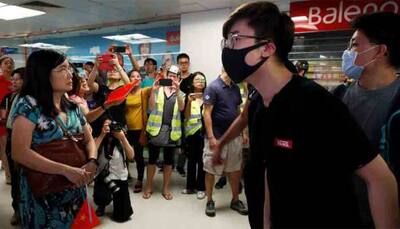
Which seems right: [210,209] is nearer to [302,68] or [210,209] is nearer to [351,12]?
[302,68]

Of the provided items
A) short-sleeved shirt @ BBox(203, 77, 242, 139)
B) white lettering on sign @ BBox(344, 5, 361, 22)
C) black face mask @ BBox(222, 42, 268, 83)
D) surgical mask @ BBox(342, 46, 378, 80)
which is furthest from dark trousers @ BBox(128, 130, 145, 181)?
white lettering on sign @ BBox(344, 5, 361, 22)

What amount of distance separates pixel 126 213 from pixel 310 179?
7.72 ft

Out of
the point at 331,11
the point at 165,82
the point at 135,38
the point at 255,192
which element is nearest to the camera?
the point at 255,192

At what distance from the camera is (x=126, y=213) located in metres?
A: 2.86

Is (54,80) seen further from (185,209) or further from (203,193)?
(203,193)

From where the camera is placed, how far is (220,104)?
3051 mm

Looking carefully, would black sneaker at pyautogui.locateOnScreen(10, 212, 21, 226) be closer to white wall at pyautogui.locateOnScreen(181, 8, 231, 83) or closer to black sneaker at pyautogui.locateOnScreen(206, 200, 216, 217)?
A: black sneaker at pyautogui.locateOnScreen(206, 200, 216, 217)

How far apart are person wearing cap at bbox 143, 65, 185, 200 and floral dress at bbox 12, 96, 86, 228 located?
6.05ft

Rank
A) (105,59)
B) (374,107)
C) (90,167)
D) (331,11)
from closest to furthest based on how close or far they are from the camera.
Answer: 1. (374,107)
2. (90,167)
3. (105,59)
4. (331,11)

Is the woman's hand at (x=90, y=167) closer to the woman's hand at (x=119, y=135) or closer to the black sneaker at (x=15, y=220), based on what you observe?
the woman's hand at (x=119, y=135)

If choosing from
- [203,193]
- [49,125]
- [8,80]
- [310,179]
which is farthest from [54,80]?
[8,80]

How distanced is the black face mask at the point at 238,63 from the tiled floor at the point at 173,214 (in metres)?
2.12

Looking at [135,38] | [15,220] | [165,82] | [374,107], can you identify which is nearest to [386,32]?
[374,107]

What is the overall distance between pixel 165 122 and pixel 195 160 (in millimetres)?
624
